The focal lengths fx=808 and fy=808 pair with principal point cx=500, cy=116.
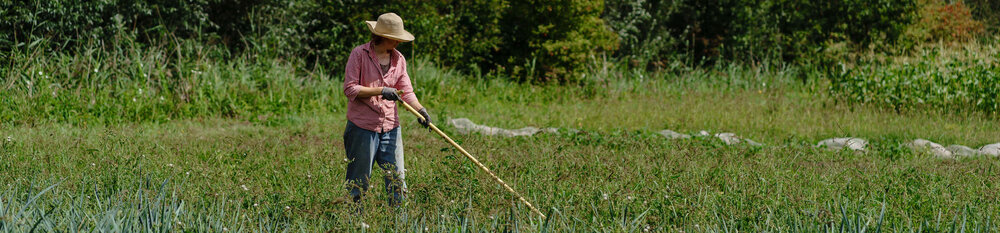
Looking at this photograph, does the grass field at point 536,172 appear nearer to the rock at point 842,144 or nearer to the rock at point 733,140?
the rock at point 842,144

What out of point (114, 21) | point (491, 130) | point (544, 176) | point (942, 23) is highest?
point (544, 176)

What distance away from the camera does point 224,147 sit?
6.62 m

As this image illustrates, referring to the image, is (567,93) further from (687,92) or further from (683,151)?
(683,151)

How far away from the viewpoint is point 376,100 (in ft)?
14.4

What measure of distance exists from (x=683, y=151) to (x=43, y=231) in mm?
4275

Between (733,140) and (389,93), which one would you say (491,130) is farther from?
(389,93)

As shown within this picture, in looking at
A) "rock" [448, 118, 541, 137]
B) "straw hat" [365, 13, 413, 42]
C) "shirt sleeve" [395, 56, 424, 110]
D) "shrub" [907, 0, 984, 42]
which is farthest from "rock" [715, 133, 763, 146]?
"shrub" [907, 0, 984, 42]

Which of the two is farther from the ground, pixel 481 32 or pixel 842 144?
pixel 842 144

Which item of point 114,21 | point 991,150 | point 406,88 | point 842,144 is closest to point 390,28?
point 406,88

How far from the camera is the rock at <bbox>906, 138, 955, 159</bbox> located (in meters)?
6.93

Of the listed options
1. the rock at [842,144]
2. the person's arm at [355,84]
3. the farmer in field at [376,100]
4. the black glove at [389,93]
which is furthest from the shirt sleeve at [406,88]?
the rock at [842,144]

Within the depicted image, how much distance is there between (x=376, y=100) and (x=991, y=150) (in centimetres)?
568

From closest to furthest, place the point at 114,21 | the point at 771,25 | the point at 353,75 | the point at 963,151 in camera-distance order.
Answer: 1. the point at 353,75
2. the point at 963,151
3. the point at 114,21
4. the point at 771,25

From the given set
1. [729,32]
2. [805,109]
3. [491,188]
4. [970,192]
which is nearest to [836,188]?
[970,192]
